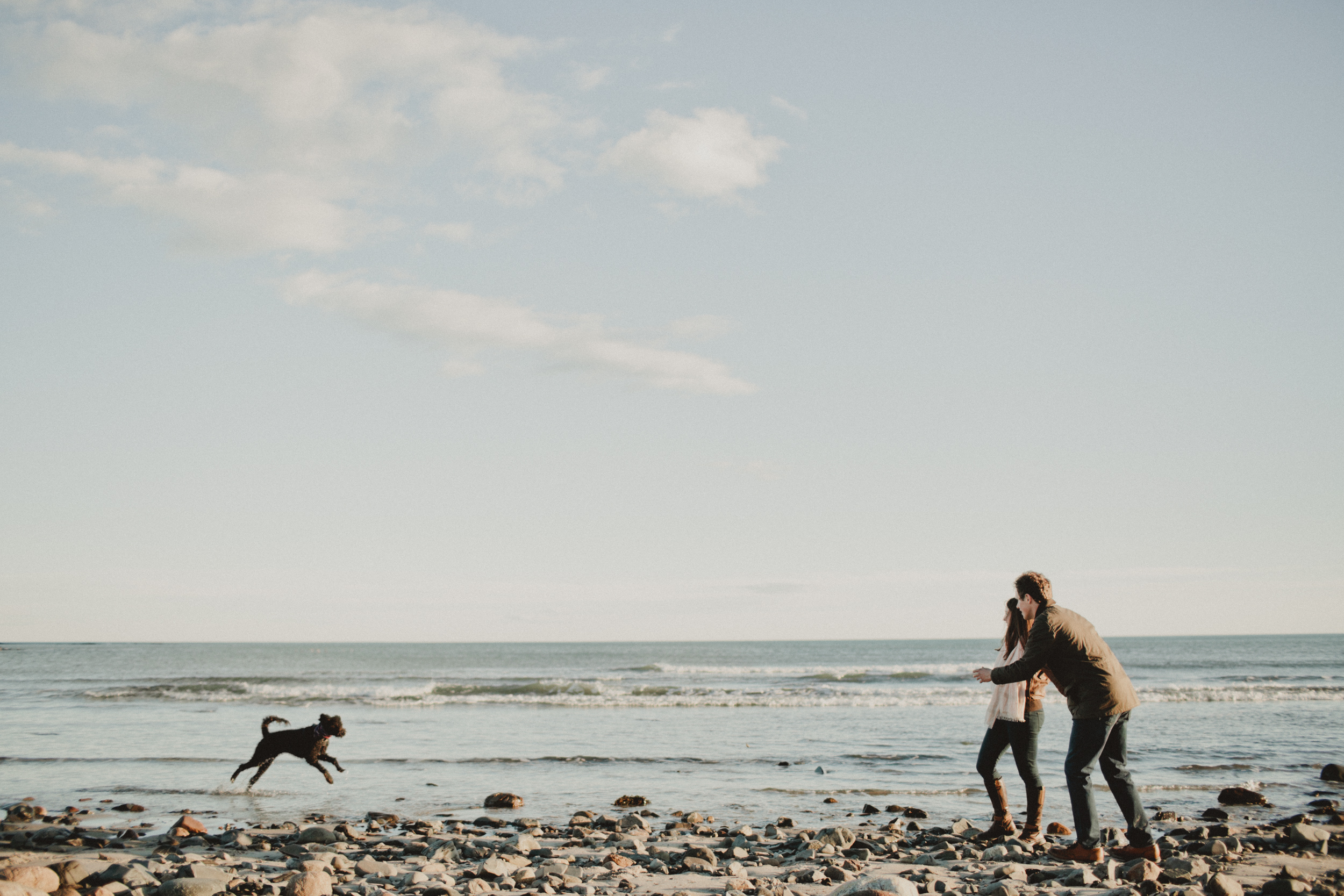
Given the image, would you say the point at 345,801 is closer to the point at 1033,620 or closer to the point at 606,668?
the point at 1033,620

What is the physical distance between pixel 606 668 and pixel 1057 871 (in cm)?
4098

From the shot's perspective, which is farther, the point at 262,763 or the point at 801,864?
the point at 262,763

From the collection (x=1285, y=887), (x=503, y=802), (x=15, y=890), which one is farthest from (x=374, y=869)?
(x=1285, y=887)

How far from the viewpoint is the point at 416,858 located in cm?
652

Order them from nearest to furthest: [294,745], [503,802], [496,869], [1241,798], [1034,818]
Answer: [496,869] < [1034,818] < [1241,798] < [503,802] < [294,745]

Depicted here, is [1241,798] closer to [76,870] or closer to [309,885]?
[309,885]

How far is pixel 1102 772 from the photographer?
5551 millimetres

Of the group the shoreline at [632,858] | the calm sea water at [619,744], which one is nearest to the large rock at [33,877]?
the shoreline at [632,858]

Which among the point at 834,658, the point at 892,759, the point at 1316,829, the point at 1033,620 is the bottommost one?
the point at 834,658

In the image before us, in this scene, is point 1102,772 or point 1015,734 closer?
point 1102,772

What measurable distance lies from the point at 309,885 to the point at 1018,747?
194 inches

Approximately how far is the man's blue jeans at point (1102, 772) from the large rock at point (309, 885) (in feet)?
14.9

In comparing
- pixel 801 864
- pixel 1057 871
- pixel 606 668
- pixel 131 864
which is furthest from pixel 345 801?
pixel 606 668

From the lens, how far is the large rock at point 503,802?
8.80 m
